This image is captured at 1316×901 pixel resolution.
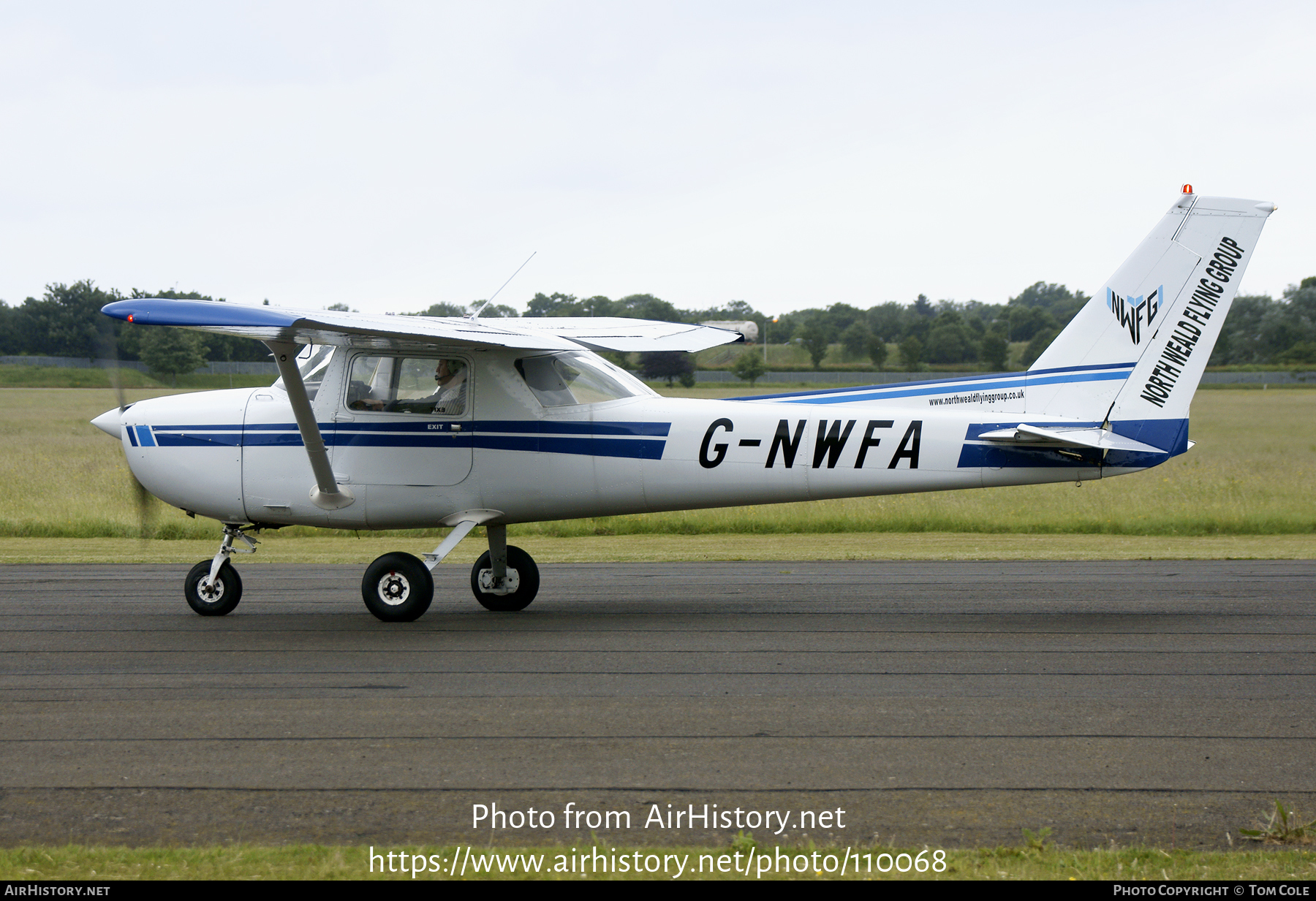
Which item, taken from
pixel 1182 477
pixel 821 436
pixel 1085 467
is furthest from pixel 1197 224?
pixel 1182 477

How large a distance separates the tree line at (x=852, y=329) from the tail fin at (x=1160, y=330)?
3.16 metres

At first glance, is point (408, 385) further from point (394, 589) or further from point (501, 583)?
point (501, 583)

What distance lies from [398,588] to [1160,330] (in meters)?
7.26

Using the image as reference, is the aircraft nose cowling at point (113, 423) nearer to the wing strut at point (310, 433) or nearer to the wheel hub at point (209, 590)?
the wheel hub at point (209, 590)

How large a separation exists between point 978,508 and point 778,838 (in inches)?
738

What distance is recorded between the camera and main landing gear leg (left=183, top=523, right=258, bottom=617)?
1101 cm

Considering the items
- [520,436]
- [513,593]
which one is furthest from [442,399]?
[513,593]

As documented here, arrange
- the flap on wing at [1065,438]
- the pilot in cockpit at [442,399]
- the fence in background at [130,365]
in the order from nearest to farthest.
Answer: the flap on wing at [1065,438] < the fence in background at [130,365] < the pilot in cockpit at [442,399]

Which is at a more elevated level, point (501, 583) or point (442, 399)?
point (442, 399)

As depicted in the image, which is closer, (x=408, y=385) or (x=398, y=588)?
(x=398, y=588)

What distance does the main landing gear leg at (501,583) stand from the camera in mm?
11414

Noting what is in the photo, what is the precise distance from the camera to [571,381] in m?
10.8

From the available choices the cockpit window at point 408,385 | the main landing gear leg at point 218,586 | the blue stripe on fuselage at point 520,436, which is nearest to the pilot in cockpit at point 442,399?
the cockpit window at point 408,385

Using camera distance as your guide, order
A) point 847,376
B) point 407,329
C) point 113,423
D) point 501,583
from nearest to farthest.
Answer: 1. point 407,329
2. point 113,423
3. point 501,583
4. point 847,376
